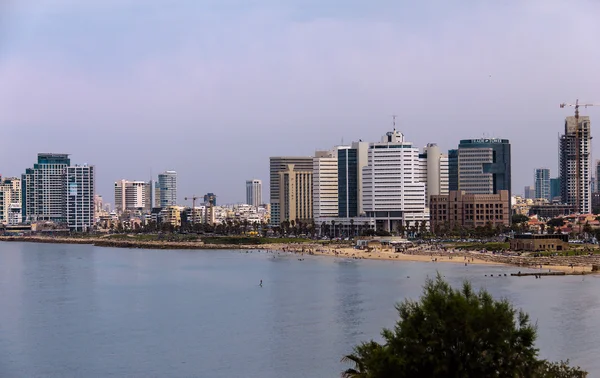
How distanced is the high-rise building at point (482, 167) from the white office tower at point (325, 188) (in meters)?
27.8

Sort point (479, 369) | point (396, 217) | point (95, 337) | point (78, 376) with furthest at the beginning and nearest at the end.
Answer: point (396, 217) → point (95, 337) → point (78, 376) → point (479, 369)

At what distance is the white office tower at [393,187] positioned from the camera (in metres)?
144

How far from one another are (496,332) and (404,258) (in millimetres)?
80524

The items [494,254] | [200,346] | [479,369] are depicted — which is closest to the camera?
[479,369]

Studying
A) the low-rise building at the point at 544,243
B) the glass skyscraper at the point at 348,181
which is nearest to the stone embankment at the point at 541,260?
the low-rise building at the point at 544,243

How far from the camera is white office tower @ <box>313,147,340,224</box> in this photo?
6191 inches

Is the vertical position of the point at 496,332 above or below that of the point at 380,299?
above

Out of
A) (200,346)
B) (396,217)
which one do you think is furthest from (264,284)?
(396,217)

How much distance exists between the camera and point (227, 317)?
49.5 meters

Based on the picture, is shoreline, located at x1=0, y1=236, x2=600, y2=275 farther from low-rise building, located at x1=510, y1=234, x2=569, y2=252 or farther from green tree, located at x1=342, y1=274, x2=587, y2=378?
green tree, located at x1=342, y1=274, x2=587, y2=378

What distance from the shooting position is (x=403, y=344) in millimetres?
16953

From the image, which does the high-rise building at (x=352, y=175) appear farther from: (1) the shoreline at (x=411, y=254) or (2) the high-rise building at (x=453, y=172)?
(2) the high-rise building at (x=453, y=172)

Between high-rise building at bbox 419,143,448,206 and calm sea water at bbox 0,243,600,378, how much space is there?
74.9 meters

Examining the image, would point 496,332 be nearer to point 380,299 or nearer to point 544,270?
point 380,299
